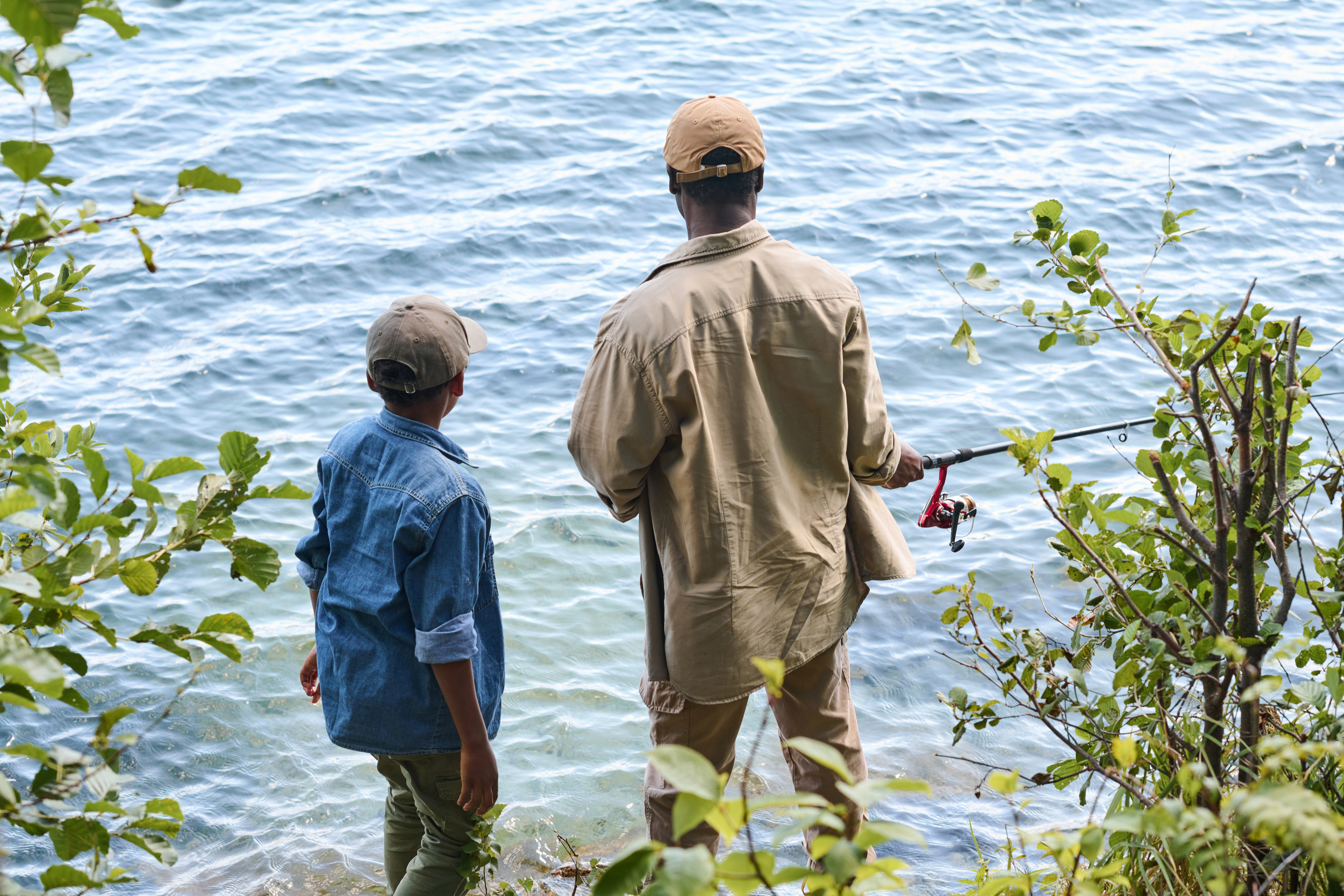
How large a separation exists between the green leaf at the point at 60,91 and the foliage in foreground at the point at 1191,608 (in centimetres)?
175

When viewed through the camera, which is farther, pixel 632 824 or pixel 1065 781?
pixel 632 824

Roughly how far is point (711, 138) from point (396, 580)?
1.34 m

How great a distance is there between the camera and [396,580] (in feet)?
9.21

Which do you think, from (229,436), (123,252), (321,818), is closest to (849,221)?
(123,252)

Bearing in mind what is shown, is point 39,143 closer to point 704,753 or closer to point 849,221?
point 704,753

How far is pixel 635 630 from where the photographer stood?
5.62 m

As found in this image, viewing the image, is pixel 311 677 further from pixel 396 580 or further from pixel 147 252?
pixel 147 252

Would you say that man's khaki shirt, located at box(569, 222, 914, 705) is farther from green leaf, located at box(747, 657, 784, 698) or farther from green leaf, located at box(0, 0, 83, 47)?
green leaf, located at box(0, 0, 83, 47)

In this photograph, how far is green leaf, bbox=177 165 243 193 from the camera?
1.51 metres

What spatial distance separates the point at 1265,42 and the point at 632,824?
1340 centimetres

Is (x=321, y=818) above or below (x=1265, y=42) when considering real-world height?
below

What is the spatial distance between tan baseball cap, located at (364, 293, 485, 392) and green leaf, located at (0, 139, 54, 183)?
1.26m

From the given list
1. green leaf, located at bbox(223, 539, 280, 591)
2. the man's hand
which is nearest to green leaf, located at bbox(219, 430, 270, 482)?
green leaf, located at bbox(223, 539, 280, 591)

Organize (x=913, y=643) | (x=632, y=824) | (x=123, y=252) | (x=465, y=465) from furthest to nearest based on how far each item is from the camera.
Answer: (x=123, y=252)
(x=913, y=643)
(x=632, y=824)
(x=465, y=465)
